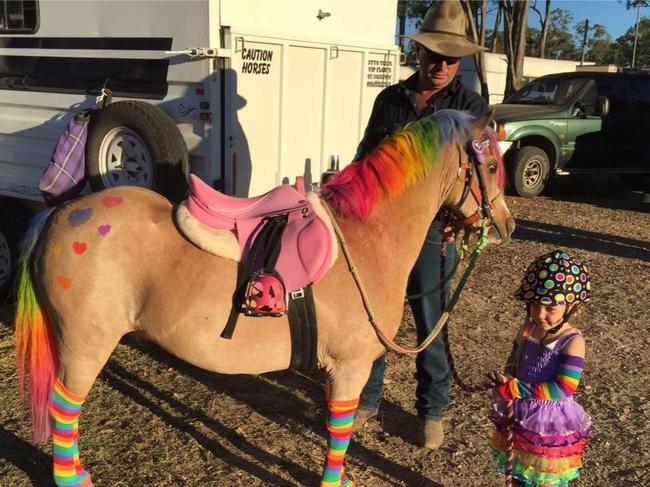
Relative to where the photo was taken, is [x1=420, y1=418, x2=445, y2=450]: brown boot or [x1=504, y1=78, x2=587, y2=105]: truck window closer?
[x1=420, y1=418, x2=445, y2=450]: brown boot

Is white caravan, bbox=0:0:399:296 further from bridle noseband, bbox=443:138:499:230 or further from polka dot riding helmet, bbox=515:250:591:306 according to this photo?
polka dot riding helmet, bbox=515:250:591:306

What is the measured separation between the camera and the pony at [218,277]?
241 cm

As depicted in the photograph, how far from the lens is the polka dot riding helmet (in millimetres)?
2240

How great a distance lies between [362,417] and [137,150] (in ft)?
7.61

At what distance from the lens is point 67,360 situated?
2.57m

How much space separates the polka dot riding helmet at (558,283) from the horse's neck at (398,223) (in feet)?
1.76

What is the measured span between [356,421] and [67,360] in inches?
67.9

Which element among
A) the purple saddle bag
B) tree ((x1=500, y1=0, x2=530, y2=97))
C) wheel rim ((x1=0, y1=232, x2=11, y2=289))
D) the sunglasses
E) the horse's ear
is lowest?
wheel rim ((x1=0, y1=232, x2=11, y2=289))

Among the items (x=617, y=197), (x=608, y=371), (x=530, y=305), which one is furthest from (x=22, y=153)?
(x=617, y=197)

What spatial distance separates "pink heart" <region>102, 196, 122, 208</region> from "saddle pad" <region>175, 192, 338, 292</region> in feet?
1.05

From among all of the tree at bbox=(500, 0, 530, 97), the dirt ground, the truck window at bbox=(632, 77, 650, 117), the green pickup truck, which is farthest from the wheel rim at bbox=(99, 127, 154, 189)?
the tree at bbox=(500, 0, 530, 97)

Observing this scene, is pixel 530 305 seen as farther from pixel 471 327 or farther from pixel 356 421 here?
pixel 471 327

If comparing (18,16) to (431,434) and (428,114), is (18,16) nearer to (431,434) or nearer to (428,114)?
(428,114)

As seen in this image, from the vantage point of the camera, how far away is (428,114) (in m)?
3.00
